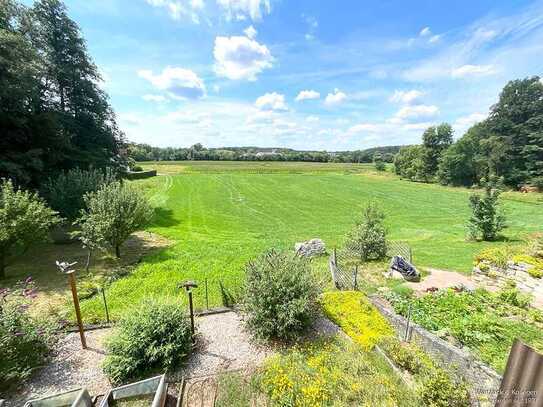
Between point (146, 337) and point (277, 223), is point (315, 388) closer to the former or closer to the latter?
point (146, 337)

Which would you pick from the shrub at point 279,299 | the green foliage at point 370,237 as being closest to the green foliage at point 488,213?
the green foliage at point 370,237

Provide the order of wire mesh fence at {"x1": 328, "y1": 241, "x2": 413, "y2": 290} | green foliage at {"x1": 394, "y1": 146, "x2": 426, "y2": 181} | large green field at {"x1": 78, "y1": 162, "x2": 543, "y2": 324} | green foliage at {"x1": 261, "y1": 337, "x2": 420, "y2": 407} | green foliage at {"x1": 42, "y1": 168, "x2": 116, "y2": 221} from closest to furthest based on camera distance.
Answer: green foliage at {"x1": 261, "y1": 337, "x2": 420, "y2": 407} < wire mesh fence at {"x1": 328, "y1": 241, "x2": 413, "y2": 290} < large green field at {"x1": 78, "y1": 162, "x2": 543, "y2": 324} < green foliage at {"x1": 42, "y1": 168, "x2": 116, "y2": 221} < green foliage at {"x1": 394, "y1": 146, "x2": 426, "y2": 181}

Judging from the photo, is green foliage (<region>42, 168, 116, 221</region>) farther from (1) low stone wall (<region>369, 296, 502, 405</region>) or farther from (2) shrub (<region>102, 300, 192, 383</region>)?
(1) low stone wall (<region>369, 296, 502, 405</region>)

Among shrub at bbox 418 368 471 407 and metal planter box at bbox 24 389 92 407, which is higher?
shrub at bbox 418 368 471 407

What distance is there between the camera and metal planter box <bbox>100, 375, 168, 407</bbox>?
4.95 m

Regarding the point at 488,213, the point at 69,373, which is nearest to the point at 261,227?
the point at 488,213

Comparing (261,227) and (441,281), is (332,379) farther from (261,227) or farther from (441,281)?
(261,227)

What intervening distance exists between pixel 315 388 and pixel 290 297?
6.76 feet

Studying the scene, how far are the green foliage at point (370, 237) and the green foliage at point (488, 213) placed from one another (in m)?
8.12

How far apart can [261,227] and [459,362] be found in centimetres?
1705

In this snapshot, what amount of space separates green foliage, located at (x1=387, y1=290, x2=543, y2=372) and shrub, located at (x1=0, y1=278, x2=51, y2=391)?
893 cm

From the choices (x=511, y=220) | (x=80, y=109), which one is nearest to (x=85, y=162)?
(x=80, y=109)

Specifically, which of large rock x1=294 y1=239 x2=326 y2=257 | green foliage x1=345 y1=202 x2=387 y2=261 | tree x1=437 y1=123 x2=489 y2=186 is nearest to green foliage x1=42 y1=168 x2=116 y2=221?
large rock x1=294 y1=239 x2=326 y2=257

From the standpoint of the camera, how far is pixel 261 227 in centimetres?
2166
